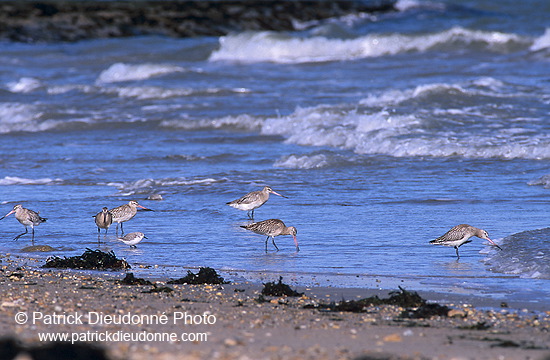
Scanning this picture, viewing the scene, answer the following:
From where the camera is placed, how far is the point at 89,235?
30.1 feet

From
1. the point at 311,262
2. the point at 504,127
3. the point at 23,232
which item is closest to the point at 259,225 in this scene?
the point at 311,262

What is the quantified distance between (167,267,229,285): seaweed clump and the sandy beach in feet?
0.28

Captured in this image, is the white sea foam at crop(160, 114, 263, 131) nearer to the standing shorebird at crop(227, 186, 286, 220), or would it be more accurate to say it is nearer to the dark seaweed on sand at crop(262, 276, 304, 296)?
the standing shorebird at crop(227, 186, 286, 220)

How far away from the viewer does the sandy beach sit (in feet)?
14.8

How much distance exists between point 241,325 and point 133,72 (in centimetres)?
2044

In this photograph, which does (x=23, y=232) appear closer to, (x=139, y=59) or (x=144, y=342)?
(x=144, y=342)

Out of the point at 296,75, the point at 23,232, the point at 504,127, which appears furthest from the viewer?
the point at 296,75

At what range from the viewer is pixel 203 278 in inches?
268

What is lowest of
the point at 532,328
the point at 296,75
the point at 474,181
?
the point at 532,328

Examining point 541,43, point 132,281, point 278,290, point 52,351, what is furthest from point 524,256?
point 541,43

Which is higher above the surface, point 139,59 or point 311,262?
point 139,59

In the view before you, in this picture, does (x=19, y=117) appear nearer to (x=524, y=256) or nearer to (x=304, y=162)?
(x=304, y=162)

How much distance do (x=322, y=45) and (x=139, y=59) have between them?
6.17 m

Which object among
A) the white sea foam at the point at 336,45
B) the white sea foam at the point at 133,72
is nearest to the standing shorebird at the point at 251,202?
the white sea foam at the point at 133,72
